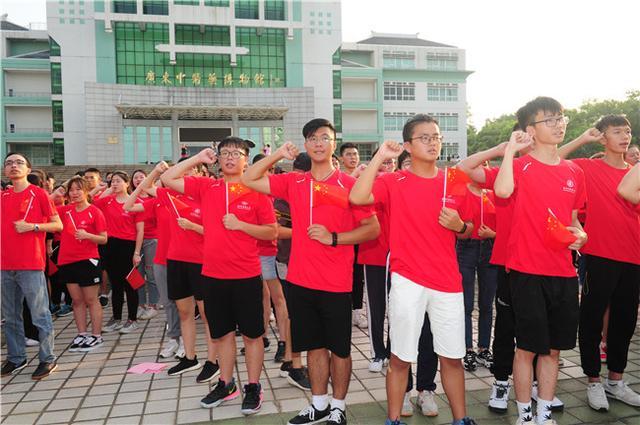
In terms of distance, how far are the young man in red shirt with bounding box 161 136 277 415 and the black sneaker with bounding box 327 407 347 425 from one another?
714 mm

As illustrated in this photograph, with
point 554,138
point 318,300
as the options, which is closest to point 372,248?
point 318,300

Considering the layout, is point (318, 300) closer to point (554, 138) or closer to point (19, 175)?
point (554, 138)

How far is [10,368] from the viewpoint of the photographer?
199 inches

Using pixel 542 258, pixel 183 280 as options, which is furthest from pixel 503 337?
pixel 183 280

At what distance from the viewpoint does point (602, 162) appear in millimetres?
4078

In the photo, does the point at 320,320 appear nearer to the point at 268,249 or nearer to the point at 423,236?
the point at 423,236

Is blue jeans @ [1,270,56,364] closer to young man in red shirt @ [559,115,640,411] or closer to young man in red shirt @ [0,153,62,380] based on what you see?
young man in red shirt @ [0,153,62,380]

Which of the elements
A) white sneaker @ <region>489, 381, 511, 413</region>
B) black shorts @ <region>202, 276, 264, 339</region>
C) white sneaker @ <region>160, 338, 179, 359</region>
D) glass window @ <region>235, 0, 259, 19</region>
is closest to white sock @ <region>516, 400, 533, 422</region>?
white sneaker @ <region>489, 381, 511, 413</region>

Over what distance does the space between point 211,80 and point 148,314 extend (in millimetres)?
32366

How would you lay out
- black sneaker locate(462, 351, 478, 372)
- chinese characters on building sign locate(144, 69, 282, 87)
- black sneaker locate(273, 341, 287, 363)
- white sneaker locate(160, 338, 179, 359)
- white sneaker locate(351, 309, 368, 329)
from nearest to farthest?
black sneaker locate(462, 351, 478, 372), black sneaker locate(273, 341, 287, 363), white sneaker locate(160, 338, 179, 359), white sneaker locate(351, 309, 368, 329), chinese characters on building sign locate(144, 69, 282, 87)

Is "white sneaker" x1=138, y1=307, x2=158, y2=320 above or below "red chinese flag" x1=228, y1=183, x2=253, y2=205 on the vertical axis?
below

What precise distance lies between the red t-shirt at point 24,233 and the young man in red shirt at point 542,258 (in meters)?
4.65

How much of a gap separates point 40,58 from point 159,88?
11.9 meters

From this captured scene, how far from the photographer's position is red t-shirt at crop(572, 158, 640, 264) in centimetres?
393
